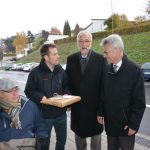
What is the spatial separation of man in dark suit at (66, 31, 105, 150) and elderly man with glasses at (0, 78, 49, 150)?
1165 millimetres

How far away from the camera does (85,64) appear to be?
4625mm

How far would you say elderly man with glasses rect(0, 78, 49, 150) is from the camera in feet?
11.3

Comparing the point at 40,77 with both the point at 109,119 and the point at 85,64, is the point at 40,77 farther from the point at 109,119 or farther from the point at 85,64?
the point at 109,119

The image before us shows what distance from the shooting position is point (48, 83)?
177 inches

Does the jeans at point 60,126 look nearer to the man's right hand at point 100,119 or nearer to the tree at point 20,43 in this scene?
the man's right hand at point 100,119

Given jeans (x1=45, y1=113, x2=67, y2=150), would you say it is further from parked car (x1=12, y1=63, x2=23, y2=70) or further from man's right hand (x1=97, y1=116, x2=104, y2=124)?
parked car (x1=12, y1=63, x2=23, y2=70)

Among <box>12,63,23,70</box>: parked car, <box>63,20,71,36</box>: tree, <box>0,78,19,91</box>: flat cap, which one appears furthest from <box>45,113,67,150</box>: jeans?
<box>63,20,71,36</box>: tree

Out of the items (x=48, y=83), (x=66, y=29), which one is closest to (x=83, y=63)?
(x=48, y=83)

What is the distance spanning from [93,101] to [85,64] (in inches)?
20.2

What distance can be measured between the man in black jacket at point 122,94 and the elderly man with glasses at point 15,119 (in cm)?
98

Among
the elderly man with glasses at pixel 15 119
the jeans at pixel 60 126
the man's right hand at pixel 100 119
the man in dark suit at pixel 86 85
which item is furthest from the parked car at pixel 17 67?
the elderly man with glasses at pixel 15 119

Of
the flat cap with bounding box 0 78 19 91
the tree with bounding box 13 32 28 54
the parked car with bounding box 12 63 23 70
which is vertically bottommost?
the parked car with bounding box 12 63 23 70

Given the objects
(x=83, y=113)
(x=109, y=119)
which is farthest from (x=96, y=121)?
(x=109, y=119)

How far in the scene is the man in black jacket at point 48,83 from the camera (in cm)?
450
